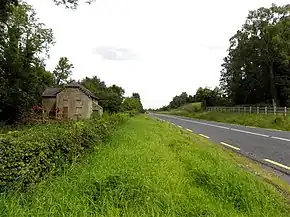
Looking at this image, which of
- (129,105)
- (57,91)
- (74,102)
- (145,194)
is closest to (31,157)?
(145,194)

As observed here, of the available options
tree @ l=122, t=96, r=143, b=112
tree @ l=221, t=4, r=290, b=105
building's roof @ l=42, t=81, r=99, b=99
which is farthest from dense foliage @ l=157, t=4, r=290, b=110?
building's roof @ l=42, t=81, r=99, b=99

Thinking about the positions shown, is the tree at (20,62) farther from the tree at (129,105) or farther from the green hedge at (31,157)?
the green hedge at (31,157)

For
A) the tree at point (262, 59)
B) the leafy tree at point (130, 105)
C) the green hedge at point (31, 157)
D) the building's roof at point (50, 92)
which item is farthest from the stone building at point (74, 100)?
the green hedge at point (31, 157)

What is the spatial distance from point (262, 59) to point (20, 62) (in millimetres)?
35281

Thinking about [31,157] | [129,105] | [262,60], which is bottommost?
[31,157]

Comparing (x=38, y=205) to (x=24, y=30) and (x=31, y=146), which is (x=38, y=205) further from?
(x=24, y=30)

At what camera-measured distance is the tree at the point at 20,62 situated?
4316cm

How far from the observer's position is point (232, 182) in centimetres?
719

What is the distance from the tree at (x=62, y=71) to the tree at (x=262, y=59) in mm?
33744

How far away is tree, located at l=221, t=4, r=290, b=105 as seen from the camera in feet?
171

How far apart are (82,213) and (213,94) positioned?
79.7 meters

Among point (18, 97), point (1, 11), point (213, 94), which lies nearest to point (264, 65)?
point (213, 94)

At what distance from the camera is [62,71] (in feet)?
267

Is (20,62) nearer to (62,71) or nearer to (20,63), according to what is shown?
(20,63)
